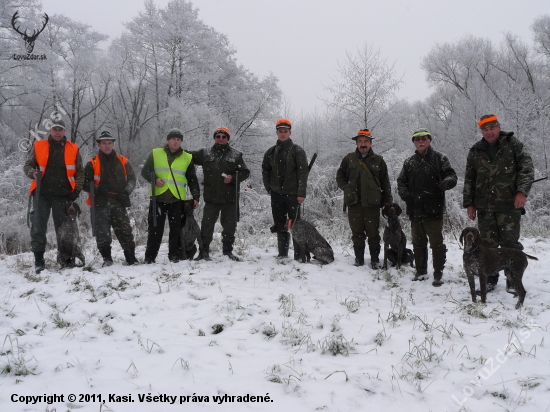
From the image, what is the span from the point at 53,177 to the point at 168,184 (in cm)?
166

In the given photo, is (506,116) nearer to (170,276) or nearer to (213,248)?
(213,248)

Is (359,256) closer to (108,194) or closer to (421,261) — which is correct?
(421,261)

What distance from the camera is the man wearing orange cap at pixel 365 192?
5.87 meters

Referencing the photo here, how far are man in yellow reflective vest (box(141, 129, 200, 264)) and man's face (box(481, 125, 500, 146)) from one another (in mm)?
4382

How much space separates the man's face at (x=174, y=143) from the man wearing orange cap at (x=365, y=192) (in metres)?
2.88

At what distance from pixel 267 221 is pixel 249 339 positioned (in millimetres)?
9332

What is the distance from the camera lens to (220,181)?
6.11m

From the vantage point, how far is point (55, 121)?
554 centimetres

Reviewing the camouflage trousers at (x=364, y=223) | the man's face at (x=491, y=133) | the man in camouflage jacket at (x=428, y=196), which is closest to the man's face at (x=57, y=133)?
the camouflage trousers at (x=364, y=223)

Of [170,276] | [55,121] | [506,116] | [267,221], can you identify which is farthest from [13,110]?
[506,116]

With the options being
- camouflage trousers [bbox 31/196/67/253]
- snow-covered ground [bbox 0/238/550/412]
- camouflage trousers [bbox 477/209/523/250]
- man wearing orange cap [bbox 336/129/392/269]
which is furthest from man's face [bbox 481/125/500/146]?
camouflage trousers [bbox 31/196/67/253]

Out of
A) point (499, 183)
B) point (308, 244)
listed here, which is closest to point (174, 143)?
point (308, 244)

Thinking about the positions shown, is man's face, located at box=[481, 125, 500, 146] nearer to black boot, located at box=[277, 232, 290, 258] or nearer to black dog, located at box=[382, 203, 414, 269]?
black dog, located at box=[382, 203, 414, 269]

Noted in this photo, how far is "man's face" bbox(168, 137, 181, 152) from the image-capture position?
19.4 ft
